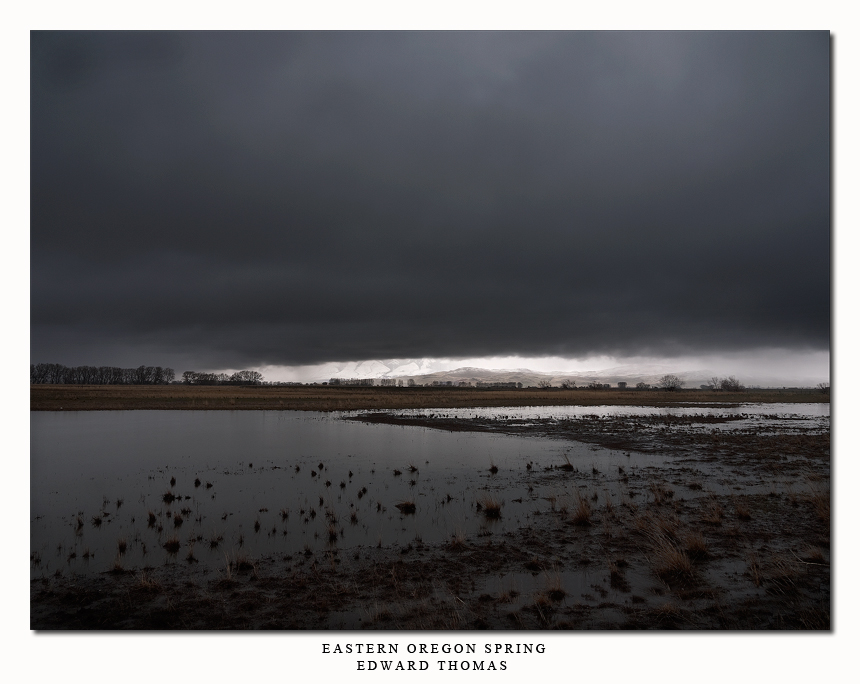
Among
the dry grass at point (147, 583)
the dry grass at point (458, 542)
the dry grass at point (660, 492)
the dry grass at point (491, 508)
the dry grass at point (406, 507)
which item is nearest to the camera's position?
the dry grass at point (147, 583)

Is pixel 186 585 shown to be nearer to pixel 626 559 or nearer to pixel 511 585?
pixel 511 585

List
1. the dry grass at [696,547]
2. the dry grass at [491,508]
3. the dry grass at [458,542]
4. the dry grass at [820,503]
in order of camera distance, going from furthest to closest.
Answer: the dry grass at [491,508]
the dry grass at [820,503]
the dry grass at [458,542]
the dry grass at [696,547]

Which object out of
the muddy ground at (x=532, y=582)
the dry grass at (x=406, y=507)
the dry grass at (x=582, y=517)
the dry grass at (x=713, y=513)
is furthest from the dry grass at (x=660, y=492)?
the dry grass at (x=406, y=507)

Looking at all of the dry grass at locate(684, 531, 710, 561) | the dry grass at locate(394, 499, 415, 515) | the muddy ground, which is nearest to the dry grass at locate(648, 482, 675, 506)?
the muddy ground

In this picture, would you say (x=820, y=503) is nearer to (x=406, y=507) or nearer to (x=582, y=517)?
(x=582, y=517)

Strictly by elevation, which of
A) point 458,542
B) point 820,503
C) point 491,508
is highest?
point 820,503

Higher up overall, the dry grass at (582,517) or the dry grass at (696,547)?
the dry grass at (696,547)

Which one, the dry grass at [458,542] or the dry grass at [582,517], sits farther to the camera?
the dry grass at [582,517]

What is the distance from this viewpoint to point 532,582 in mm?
9617

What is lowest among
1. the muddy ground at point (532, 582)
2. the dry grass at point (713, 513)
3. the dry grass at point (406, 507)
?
the dry grass at point (406, 507)

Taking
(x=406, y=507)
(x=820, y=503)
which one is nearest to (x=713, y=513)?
(x=820, y=503)

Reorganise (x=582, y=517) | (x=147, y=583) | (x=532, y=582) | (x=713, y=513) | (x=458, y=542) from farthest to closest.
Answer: (x=713, y=513) → (x=582, y=517) → (x=458, y=542) → (x=532, y=582) → (x=147, y=583)

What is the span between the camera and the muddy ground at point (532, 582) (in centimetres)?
824

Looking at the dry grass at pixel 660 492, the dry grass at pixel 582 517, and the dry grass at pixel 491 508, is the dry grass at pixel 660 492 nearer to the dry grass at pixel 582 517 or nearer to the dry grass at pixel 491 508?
the dry grass at pixel 582 517
